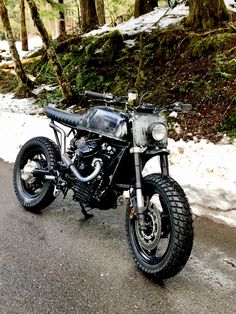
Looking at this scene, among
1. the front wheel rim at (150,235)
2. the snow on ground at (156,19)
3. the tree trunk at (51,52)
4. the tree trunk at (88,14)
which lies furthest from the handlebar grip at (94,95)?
the tree trunk at (88,14)

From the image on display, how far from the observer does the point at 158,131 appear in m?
3.56

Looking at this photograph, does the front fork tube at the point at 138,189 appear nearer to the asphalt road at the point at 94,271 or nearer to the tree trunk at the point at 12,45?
the asphalt road at the point at 94,271

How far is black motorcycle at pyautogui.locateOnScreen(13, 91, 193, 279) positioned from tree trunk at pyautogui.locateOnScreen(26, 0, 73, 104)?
4.21 metres

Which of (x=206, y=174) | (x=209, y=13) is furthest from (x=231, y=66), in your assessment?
(x=206, y=174)

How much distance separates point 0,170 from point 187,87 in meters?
3.60

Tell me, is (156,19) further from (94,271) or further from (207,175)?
(94,271)

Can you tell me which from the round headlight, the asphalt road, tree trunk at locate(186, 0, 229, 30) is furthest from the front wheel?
tree trunk at locate(186, 0, 229, 30)

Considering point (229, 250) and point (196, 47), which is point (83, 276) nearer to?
point (229, 250)

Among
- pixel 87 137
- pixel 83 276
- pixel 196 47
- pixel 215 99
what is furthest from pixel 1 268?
pixel 196 47

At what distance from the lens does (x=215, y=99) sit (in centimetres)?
677

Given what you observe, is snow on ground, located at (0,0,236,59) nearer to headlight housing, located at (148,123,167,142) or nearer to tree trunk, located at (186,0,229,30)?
tree trunk, located at (186,0,229,30)

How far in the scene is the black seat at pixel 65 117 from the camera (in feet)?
14.9

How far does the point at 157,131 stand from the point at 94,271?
1364 mm

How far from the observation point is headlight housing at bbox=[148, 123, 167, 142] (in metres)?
3.53
